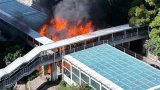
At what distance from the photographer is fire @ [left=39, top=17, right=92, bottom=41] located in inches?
2200

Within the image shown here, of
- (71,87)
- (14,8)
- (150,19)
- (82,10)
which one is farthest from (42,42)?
(14,8)

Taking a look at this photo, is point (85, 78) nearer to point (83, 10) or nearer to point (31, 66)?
point (31, 66)

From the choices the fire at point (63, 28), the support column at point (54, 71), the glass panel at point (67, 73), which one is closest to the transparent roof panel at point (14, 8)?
the fire at point (63, 28)

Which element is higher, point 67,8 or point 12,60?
point 67,8

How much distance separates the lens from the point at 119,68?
44.3m

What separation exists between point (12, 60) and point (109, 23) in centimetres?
1651

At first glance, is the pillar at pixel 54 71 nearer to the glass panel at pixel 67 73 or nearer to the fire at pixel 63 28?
the glass panel at pixel 67 73

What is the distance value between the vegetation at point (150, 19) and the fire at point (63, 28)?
6698 mm

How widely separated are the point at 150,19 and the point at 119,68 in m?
12.8

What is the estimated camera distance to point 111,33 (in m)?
53.0

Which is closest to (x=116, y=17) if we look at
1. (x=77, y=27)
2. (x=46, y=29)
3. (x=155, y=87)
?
(x=77, y=27)

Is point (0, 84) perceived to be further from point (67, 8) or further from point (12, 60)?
point (67, 8)

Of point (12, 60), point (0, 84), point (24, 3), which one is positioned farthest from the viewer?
point (24, 3)

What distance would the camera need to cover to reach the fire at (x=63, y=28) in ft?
183
